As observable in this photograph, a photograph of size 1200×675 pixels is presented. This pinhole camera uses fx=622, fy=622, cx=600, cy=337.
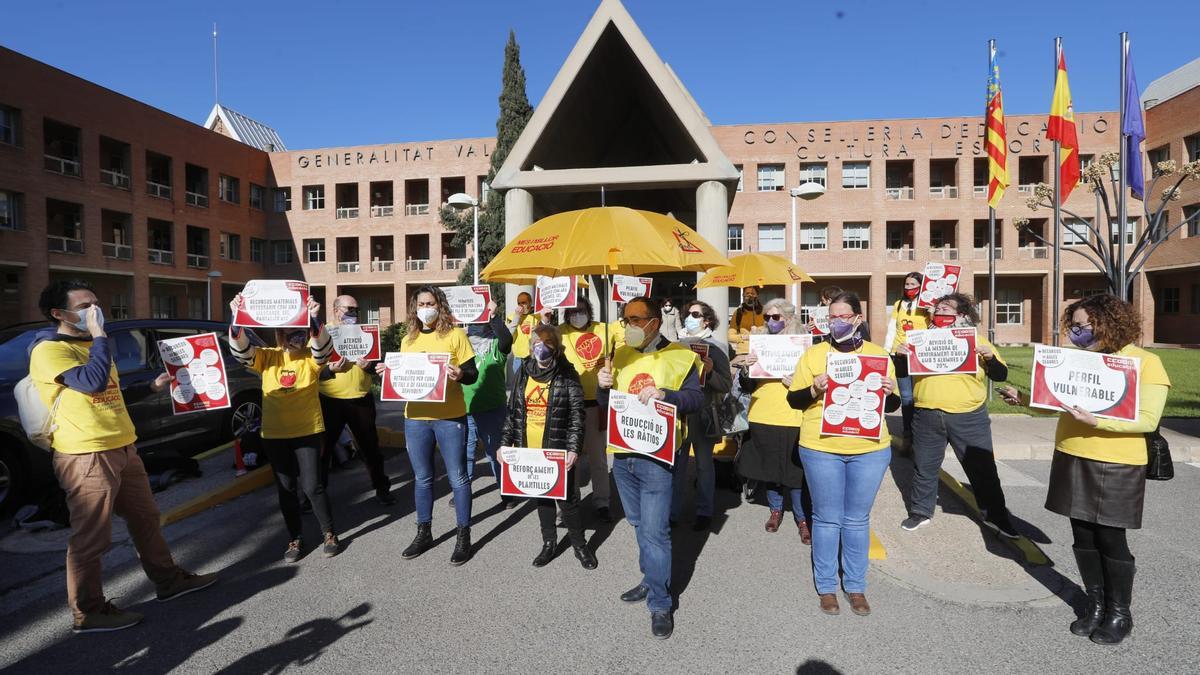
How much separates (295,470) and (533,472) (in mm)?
2034

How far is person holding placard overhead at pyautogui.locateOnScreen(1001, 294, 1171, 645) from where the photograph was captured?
3.48 metres

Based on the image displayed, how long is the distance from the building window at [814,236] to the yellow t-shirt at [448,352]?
1335 inches

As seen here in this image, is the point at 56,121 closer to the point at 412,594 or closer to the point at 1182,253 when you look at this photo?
the point at 412,594

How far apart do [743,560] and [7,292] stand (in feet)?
109

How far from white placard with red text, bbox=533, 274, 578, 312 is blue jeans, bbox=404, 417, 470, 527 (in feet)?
5.81

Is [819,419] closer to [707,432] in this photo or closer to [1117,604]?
[707,432]

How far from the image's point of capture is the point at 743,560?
4.93 m

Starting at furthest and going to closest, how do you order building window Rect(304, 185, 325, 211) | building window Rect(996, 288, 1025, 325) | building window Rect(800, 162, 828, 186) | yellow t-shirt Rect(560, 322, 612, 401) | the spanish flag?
building window Rect(304, 185, 325, 211), building window Rect(996, 288, 1025, 325), building window Rect(800, 162, 828, 186), the spanish flag, yellow t-shirt Rect(560, 322, 612, 401)

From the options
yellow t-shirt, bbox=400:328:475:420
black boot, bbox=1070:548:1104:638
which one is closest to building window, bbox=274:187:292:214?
yellow t-shirt, bbox=400:328:475:420

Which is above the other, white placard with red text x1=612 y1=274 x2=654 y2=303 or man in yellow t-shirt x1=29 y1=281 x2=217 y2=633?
white placard with red text x1=612 y1=274 x2=654 y2=303

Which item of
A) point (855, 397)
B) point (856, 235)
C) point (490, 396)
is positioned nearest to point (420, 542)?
point (490, 396)

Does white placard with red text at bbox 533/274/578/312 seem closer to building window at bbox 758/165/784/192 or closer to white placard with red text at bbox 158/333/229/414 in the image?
white placard with red text at bbox 158/333/229/414

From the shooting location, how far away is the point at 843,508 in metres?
4.02

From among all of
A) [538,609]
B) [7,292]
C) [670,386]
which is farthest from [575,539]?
[7,292]
